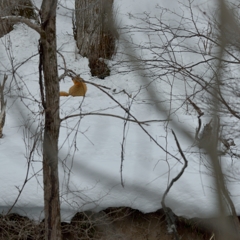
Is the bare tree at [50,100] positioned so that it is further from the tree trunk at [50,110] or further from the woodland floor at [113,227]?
the woodland floor at [113,227]

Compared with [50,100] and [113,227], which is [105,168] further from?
[50,100]

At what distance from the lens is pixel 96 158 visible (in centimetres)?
583

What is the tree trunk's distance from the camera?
4.02m

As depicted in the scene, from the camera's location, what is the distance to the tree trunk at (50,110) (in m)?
4.02

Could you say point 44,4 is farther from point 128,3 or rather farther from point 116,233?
point 128,3

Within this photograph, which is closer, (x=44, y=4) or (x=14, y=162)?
(x=44, y=4)

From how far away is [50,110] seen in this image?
4176mm

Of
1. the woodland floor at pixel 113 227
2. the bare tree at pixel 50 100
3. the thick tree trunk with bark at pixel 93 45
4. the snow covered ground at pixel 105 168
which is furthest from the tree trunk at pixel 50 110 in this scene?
the thick tree trunk with bark at pixel 93 45

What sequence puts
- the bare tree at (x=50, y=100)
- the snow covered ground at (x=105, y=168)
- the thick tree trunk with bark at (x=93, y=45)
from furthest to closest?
1. the thick tree trunk with bark at (x=93, y=45)
2. the snow covered ground at (x=105, y=168)
3. the bare tree at (x=50, y=100)

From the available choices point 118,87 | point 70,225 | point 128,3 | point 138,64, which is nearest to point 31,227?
point 70,225

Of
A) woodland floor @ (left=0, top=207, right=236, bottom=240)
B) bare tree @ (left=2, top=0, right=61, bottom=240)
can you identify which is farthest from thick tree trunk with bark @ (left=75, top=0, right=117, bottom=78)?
bare tree @ (left=2, top=0, right=61, bottom=240)

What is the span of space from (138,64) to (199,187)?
4.84 m

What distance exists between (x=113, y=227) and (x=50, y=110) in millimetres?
1855

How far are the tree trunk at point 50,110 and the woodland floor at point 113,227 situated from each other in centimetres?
62
